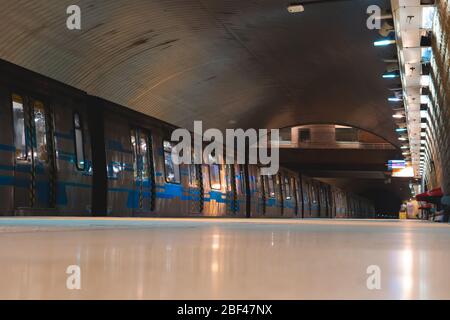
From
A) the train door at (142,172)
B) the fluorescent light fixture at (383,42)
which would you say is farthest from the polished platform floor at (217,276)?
the fluorescent light fixture at (383,42)

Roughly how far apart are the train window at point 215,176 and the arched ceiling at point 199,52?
2.38 m

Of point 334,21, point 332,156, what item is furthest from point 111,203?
point 332,156

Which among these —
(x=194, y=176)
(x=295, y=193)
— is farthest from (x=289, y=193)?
(x=194, y=176)

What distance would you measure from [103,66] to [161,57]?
2.10m

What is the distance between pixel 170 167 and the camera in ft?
59.6

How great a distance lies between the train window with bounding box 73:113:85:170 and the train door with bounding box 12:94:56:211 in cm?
115

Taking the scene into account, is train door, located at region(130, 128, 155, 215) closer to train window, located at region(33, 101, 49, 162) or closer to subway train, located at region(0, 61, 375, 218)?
subway train, located at region(0, 61, 375, 218)

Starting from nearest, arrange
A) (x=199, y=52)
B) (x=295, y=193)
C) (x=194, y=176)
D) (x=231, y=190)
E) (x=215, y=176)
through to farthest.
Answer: (x=199, y=52)
(x=194, y=176)
(x=215, y=176)
(x=231, y=190)
(x=295, y=193)

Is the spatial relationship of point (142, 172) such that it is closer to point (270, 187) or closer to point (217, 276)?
point (270, 187)

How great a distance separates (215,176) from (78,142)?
9.23m

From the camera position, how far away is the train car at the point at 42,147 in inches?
431

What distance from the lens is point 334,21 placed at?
51.6 ft

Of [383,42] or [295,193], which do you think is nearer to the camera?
[383,42]

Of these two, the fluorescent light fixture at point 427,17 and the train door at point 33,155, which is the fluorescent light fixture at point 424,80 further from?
the train door at point 33,155
